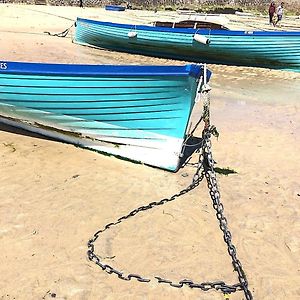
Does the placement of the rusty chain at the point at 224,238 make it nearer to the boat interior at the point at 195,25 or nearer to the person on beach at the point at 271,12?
the boat interior at the point at 195,25

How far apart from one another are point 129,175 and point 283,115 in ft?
15.7

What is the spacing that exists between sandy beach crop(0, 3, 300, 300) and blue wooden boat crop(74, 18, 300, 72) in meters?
6.49

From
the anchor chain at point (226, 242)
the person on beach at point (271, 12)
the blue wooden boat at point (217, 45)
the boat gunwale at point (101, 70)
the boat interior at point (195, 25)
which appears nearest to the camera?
the anchor chain at point (226, 242)

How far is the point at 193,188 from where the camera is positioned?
5859 mm

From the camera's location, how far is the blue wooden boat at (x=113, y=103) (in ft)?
19.7

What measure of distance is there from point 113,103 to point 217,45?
9.13 m

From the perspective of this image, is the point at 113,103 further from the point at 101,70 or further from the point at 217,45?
the point at 217,45

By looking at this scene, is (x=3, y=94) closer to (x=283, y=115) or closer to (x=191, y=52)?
(x=283, y=115)

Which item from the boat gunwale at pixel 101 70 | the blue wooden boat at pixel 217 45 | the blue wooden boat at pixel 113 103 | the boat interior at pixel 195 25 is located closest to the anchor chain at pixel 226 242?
the blue wooden boat at pixel 113 103

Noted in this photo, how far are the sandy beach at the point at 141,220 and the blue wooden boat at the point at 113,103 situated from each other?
26cm

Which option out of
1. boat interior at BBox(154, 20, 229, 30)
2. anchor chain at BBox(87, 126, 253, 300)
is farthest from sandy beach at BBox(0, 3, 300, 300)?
boat interior at BBox(154, 20, 229, 30)

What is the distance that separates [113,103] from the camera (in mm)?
6340

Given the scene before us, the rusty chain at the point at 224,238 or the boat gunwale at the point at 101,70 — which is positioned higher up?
the boat gunwale at the point at 101,70

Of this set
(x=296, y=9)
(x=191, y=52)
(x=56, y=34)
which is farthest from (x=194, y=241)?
(x=296, y=9)
